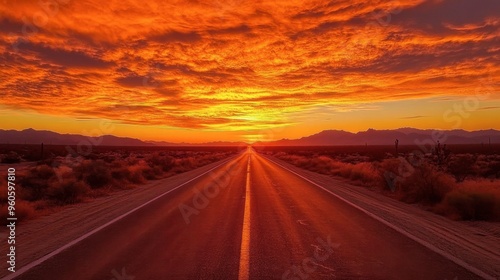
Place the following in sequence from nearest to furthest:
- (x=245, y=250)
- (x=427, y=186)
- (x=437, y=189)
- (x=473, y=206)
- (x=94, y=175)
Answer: (x=245, y=250) < (x=473, y=206) < (x=437, y=189) < (x=427, y=186) < (x=94, y=175)

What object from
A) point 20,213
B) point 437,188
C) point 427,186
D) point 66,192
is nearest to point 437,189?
point 437,188

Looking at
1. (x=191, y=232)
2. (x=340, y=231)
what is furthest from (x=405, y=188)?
(x=191, y=232)

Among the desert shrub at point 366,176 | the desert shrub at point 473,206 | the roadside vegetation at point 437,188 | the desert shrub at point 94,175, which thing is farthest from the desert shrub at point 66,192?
the desert shrub at point 366,176

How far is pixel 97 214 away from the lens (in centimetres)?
1227

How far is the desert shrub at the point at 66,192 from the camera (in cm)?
1593

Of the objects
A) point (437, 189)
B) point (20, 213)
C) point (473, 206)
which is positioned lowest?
point (20, 213)

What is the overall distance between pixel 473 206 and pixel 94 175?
18.5 meters

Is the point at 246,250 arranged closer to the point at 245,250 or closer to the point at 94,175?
the point at 245,250

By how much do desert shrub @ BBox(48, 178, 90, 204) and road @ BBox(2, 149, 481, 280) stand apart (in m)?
5.07

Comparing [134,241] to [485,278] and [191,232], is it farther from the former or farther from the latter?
[485,278]

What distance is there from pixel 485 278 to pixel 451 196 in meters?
8.02

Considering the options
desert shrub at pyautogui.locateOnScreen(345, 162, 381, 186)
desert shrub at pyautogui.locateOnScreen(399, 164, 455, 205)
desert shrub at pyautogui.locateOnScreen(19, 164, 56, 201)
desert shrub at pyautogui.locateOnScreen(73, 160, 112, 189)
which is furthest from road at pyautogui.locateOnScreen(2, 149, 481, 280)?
desert shrub at pyautogui.locateOnScreen(345, 162, 381, 186)

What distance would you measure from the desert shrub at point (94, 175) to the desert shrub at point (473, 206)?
55.9ft

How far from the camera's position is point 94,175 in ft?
72.8
